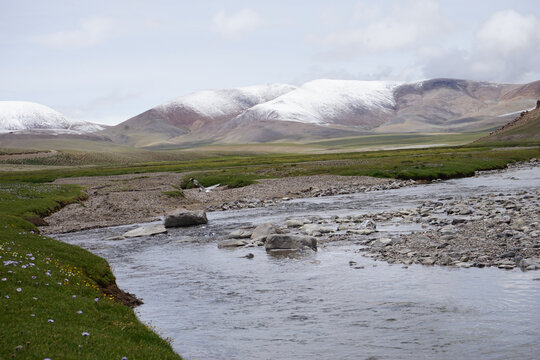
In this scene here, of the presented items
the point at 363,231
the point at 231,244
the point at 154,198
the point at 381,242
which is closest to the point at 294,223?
the point at 363,231

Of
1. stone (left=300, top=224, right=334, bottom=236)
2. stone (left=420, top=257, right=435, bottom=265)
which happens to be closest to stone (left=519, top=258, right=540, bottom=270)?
stone (left=420, top=257, right=435, bottom=265)

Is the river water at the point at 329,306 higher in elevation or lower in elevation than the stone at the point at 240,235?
lower

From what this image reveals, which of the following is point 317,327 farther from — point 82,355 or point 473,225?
point 473,225

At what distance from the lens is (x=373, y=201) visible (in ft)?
188

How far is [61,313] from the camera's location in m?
15.6

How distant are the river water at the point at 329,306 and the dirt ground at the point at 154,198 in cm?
2177

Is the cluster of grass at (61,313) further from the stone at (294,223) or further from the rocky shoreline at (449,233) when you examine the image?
the stone at (294,223)

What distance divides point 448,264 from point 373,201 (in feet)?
106

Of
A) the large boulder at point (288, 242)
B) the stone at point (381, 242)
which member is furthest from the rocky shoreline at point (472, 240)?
the large boulder at point (288, 242)

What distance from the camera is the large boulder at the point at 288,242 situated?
3212 centimetres

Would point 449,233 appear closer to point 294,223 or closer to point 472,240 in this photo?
point 472,240

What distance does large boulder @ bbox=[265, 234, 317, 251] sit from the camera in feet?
105

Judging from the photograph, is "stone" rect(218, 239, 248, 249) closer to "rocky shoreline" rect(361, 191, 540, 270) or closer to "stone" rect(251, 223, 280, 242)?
"stone" rect(251, 223, 280, 242)

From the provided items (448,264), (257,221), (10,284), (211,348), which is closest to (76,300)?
(10,284)
